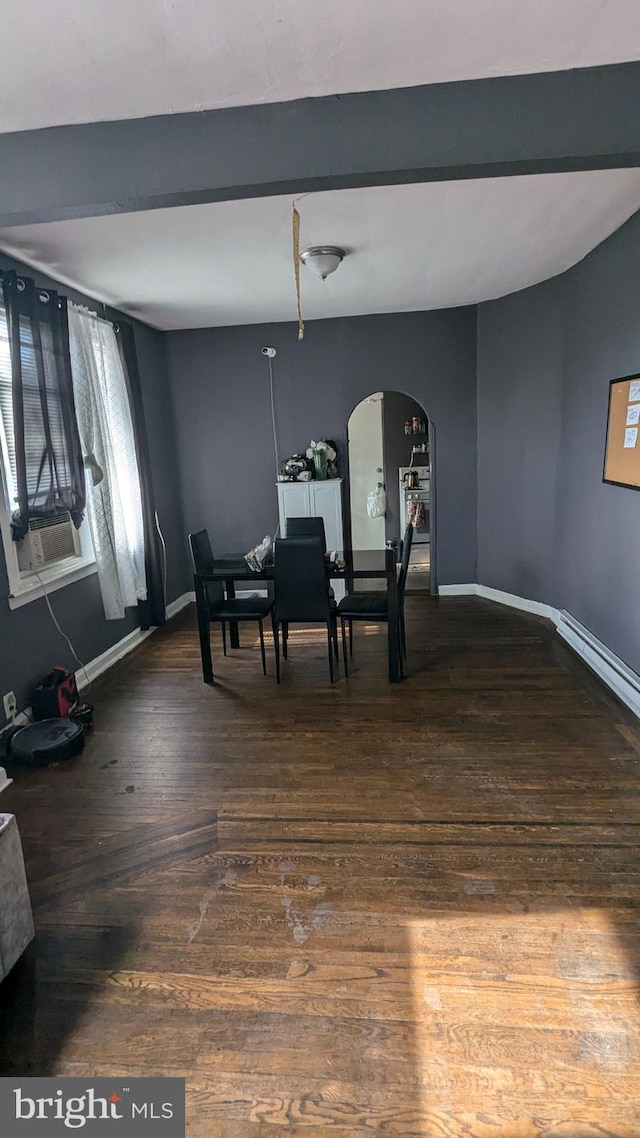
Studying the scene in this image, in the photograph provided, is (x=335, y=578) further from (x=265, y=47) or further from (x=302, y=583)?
(x=265, y=47)

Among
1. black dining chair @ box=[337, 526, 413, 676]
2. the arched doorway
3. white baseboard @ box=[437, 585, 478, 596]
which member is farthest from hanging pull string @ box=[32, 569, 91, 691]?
the arched doorway

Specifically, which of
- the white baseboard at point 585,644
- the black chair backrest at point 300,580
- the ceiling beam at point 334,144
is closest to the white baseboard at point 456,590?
the white baseboard at point 585,644

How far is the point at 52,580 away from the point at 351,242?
2.57 m

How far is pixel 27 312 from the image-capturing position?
127 inches

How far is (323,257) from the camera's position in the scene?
3309 millimetres

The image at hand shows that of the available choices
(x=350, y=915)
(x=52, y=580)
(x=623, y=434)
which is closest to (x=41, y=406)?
(x=52, y=580)

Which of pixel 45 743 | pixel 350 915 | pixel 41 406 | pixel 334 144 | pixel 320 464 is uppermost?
pixel 334 144

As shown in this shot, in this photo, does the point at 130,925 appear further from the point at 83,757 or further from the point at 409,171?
the point at 409,171

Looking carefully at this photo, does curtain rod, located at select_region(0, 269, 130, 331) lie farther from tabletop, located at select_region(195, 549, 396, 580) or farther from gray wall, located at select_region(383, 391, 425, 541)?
gray wall, located at select_region(383, 391, 425, 541)

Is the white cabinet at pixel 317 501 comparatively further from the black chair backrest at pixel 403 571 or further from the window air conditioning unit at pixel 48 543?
the window air conditioning unit at pixel 48 543

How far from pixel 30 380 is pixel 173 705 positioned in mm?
2028

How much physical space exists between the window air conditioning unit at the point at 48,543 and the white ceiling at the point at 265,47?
208 cm

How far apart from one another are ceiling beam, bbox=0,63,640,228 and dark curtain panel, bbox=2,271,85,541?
138cm

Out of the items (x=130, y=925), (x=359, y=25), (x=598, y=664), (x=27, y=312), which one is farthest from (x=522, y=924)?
(x=27, y=312)
